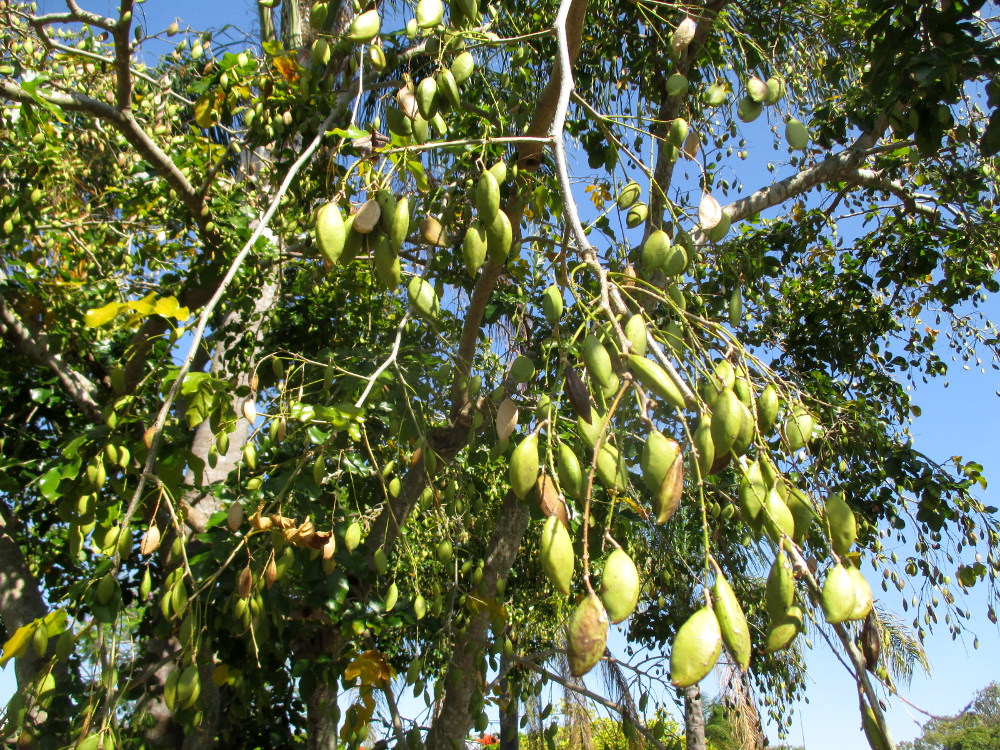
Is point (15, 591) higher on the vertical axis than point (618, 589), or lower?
higher

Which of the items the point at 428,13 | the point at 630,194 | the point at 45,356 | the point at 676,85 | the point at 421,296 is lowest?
the point at 421,296

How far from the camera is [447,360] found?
2.31 meters

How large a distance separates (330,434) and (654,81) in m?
1.92

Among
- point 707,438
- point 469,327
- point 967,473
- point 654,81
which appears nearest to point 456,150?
point 469,327

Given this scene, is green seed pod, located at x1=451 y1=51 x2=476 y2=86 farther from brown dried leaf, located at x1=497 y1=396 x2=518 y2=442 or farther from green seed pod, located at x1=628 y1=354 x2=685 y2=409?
green seed pod, located at x1=628 y1=354 x2=685 y2=409

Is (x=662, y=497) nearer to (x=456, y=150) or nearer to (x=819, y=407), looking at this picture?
(x=456, y=150)

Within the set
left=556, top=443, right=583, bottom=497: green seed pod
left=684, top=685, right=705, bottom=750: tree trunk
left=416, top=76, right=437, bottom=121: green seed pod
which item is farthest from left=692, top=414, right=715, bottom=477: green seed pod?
left=684, top=685, right=705, bottom=750: tree trunk

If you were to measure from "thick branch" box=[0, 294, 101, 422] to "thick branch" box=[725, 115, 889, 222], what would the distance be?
7.04ft

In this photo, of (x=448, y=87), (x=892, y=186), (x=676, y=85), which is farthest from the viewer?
(x=892, y=186)

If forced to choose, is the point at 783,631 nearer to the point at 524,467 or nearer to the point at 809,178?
the point at 524,467

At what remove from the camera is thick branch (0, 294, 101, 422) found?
8.14 feet

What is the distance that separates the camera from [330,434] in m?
1.68

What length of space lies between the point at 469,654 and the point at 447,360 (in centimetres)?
83

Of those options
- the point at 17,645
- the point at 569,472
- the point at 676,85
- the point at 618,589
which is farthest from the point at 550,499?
the point at 17,645
